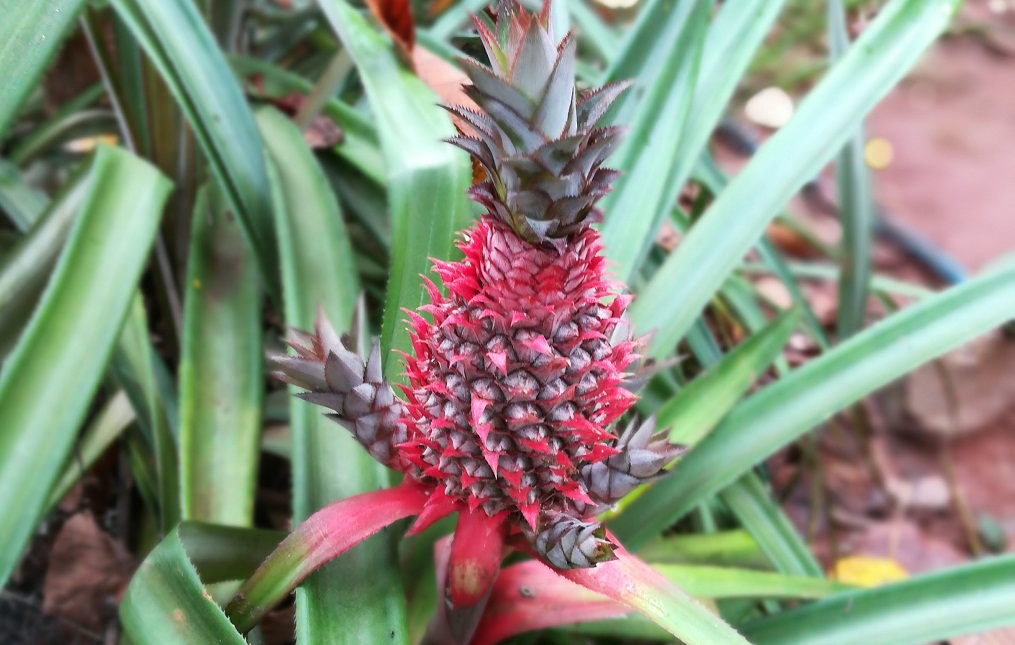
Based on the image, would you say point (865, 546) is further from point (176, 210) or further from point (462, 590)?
point (176, 210)

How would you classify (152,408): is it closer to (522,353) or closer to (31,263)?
(31,263)

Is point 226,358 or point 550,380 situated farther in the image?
point 226,358

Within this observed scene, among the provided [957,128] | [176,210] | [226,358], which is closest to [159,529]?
[226,358]

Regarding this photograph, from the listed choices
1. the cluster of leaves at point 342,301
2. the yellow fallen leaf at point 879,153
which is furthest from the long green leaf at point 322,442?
the yellow fallen leaf at point 879,153

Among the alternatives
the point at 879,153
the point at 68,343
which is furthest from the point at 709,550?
the point at 879,153

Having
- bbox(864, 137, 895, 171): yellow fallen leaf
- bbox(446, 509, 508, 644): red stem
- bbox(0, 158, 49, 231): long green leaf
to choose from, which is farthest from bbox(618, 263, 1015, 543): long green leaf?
bbox(864, 137, 895, 171): yellow fallen leaf

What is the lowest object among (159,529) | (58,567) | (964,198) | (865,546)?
(58,567)

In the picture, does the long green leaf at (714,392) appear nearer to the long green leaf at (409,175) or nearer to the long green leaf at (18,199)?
the long green leaf at (409,175)
